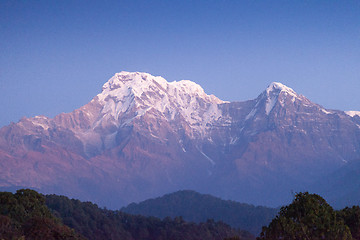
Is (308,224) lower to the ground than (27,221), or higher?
lower

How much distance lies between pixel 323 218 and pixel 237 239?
14680mm

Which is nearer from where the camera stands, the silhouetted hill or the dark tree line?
the dark tree line

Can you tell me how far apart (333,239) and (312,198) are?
6.17 meters

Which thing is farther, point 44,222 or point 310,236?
point 44,222

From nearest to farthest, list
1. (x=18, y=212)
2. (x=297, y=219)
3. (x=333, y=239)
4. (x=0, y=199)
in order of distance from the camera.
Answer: (x=333, y=239) → (x=297, y=219) → (x=18, y=212) → (x=0, y=199)

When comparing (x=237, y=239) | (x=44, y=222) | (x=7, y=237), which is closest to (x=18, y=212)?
(x=44, y=222)

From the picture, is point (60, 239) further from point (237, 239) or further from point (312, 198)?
point (312, 198)

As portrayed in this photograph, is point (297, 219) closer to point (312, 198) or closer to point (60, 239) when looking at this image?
point (312, 198)

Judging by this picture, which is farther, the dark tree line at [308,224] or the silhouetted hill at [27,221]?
the silhouetted hill at [27,221]

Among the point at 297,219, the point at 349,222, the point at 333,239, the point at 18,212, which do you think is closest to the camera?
the point at 333,239

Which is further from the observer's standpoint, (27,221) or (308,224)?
(27,221)

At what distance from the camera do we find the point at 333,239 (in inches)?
2287

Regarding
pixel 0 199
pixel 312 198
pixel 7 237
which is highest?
pixel 0 199

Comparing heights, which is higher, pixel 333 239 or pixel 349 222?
pixel 349 222
